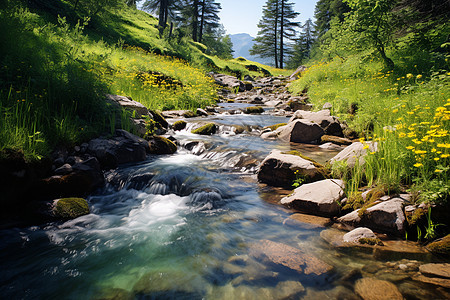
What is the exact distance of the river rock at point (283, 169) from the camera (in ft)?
15.0

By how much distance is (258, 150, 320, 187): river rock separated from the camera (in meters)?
4.57

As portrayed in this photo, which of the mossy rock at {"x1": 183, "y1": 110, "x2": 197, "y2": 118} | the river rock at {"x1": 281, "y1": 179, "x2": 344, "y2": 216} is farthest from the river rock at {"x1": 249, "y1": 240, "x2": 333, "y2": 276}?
the mossy rock at {"x1": 183, "y1": 110, "x2": 197, "y2": 118}

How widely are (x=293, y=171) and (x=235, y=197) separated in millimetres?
1277

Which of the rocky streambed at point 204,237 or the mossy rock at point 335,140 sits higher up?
the mossy rock at point 335,140

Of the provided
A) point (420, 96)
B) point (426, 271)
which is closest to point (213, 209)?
point (426, 271)

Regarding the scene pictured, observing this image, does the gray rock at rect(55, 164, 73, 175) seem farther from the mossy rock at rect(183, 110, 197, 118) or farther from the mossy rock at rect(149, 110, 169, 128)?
the mossy rock at rect(183, 110, 197, 118)

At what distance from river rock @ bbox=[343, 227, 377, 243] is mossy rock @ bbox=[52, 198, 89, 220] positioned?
3.85 m

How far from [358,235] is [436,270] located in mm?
773

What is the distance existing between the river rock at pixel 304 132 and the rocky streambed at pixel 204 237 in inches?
114

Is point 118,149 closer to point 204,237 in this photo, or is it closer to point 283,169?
point 204,237

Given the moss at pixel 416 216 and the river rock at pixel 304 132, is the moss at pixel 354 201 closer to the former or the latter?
the moss at pixel 416 216

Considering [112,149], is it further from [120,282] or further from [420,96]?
[420,96]

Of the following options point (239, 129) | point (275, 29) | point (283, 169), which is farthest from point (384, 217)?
point (275, 29)

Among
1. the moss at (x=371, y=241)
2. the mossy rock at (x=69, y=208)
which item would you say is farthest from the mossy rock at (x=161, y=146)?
the moss at (x=371, y=241)
